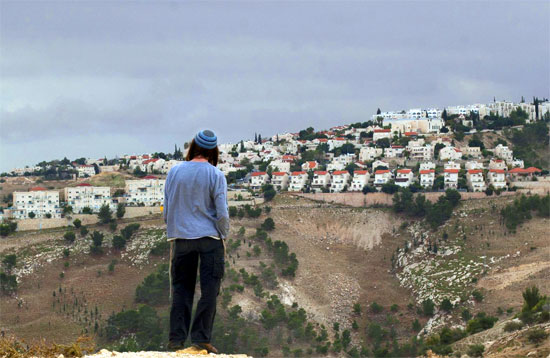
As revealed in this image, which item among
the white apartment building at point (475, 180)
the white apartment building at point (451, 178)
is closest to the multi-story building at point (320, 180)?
the white apartment building at point (451, 178)

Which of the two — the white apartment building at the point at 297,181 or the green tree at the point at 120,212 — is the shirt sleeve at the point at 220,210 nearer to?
the green tree at the point at 120,212

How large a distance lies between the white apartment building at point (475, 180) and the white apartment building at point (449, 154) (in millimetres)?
9361

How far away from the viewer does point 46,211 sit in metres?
65.4

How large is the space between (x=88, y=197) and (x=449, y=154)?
3018cm

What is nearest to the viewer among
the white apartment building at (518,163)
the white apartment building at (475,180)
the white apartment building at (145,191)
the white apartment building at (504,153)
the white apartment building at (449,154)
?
the white apartment building at (475,180)

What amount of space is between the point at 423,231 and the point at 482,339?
39.1 meters

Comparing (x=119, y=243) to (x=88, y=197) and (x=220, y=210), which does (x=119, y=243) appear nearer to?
(x=88, y=197)

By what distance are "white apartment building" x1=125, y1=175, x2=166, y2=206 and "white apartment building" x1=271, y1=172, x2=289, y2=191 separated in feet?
28.3

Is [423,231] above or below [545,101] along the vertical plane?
below

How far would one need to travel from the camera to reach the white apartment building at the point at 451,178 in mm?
66000

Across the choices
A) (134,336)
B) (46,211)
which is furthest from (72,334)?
(46,211)

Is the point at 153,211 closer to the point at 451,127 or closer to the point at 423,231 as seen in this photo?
the point at 423,231

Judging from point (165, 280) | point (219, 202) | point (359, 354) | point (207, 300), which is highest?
point (219, 202)

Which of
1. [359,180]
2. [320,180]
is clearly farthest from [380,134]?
[359,180]
